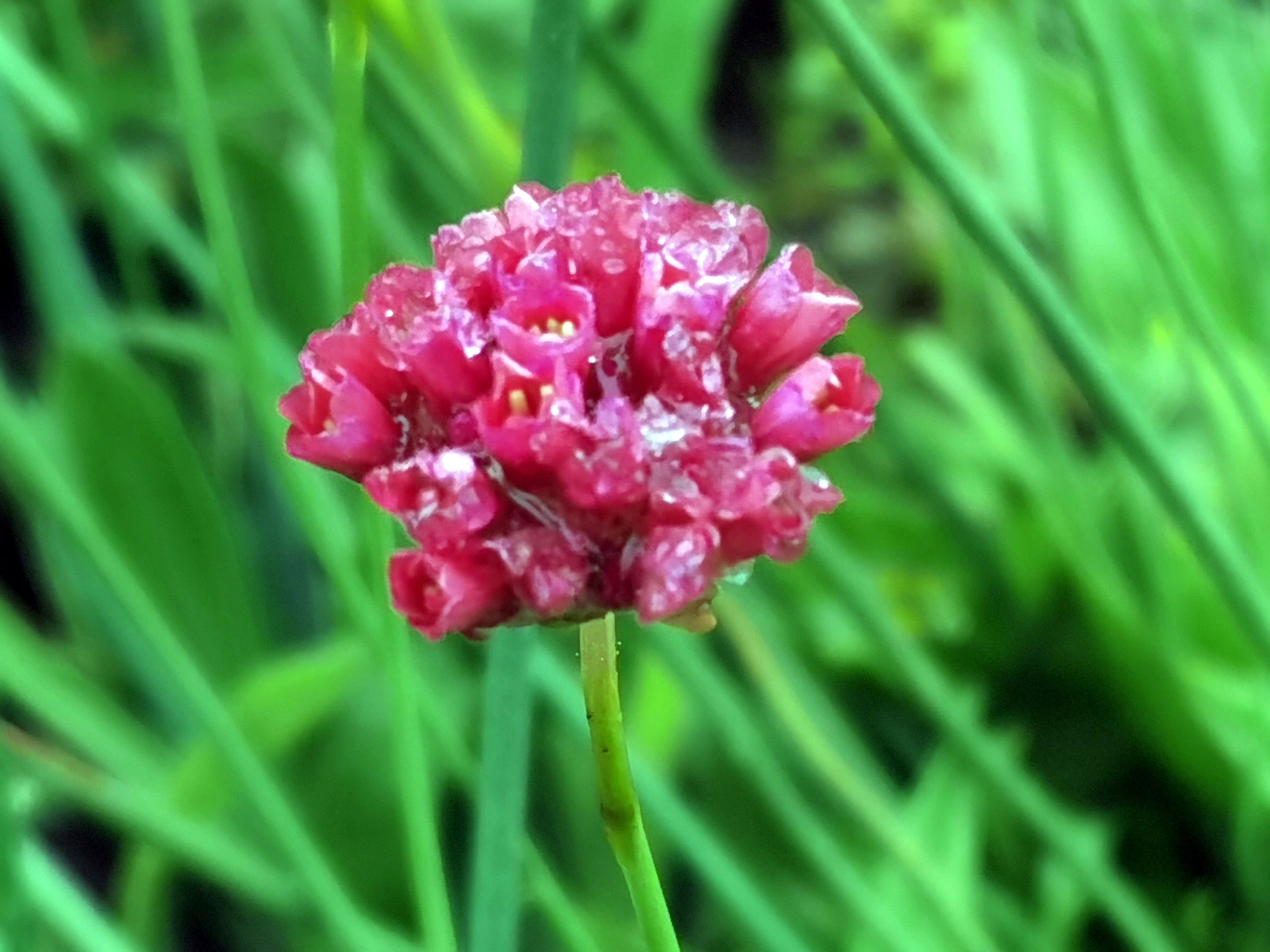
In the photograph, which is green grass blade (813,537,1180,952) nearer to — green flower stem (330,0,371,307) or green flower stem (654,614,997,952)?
green flower stem (654,614,997,952)

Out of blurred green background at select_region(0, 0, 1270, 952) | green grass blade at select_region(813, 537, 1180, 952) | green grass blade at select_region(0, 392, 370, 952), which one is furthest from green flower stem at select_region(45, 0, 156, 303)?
green grass blade at select_region(813, 537, 1180, 952)

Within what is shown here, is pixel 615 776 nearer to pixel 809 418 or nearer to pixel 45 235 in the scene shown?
pixel 809 418

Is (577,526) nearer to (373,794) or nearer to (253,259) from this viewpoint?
(373,794)

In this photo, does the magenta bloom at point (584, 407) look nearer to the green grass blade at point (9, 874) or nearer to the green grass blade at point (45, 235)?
the green grass blade at point (9, 874)

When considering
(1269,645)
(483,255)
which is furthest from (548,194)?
(1269,645)

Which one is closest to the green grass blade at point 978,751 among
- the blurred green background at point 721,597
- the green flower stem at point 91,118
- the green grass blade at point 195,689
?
the blurred green background at point 721,597
